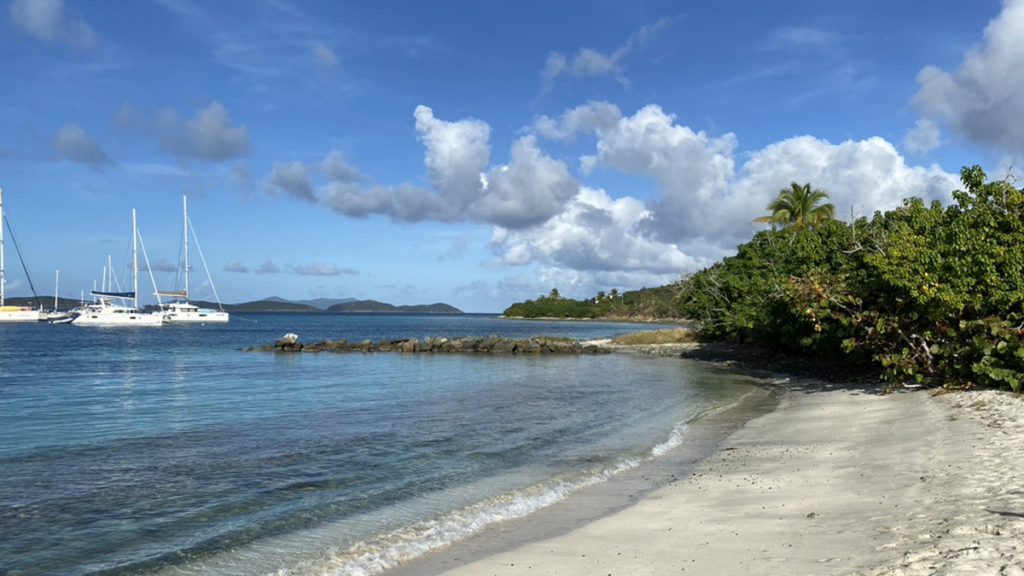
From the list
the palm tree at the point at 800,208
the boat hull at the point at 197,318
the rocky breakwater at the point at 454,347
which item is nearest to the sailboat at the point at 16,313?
the boat hull at the point at 197,318

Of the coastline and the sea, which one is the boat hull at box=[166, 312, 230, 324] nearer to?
the sea

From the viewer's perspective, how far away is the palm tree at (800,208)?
54.8 m

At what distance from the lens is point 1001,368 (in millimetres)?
17516

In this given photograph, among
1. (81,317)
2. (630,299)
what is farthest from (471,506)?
(630,299)

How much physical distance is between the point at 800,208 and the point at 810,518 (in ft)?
170

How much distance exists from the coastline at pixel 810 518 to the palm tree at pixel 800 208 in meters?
43.4

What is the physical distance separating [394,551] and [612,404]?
51.5ft

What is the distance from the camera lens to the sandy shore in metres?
6.72

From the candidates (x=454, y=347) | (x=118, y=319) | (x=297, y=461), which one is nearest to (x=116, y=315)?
(x=118, y=319)

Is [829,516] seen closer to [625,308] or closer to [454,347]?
[454,347]

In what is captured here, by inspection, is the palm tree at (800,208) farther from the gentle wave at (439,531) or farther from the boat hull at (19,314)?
the boat hull at (19,314)

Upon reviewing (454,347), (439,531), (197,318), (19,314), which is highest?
(19,314)

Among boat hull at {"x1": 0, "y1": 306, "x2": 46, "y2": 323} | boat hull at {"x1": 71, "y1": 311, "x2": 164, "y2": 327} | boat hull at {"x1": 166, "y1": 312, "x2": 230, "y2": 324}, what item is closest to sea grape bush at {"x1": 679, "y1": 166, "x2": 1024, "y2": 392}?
boat hull at {"x1": 71, "y1": 311, "x2": 164, "y2": 327}

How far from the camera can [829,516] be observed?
27.6ft
